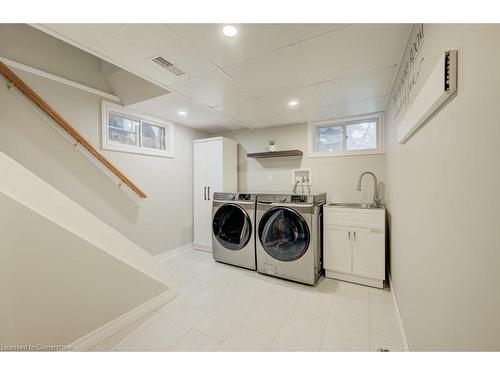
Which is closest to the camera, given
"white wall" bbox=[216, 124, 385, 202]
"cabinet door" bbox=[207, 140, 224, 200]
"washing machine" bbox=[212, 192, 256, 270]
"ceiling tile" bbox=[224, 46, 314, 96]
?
"ceiling tile" bbox=[224, 46, 314, 96]

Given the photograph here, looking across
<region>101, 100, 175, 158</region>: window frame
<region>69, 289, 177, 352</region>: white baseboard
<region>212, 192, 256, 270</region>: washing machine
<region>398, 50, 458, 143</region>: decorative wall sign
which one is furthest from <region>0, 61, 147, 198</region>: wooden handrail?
<region>398, 50, 458, 143</region>: decorative wall sign

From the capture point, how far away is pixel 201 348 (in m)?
1.42

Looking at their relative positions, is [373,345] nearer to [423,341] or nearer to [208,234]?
[423,341]

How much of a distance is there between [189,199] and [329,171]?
241 centimetres

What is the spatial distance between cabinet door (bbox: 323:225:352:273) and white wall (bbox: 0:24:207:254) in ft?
7.73

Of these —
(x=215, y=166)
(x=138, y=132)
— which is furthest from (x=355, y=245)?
(x=138, y=132)

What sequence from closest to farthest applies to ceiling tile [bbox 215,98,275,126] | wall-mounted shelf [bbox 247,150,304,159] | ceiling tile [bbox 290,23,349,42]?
ceiling tile [bbox 290,23,349,42] → ceiling tile [bbox 215,98,275,126] → wall-mounted shelf [bbox 247,150,304,159]

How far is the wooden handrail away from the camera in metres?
1.71

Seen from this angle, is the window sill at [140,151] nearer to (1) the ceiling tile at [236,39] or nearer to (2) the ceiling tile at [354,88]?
(1) the ceiling tile at [236,39]

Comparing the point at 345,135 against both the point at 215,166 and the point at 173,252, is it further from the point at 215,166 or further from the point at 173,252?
the point at 173,252

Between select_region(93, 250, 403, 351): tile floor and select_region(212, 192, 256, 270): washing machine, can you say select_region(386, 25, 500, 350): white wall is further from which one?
select_region(212, 192, 256, 270): washing machine

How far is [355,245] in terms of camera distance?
2.31 metres

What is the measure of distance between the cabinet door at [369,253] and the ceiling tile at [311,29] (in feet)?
6.47
